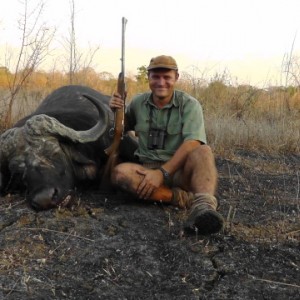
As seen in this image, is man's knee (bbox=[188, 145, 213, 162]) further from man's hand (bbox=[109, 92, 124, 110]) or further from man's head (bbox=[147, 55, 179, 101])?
man's hand (bbox=[109, 92, 124, 110])

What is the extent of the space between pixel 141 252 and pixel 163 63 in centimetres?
156

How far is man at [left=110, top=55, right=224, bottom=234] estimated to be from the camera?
12.4 feet

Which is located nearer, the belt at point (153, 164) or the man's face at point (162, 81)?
the man's face at point (162, 81)

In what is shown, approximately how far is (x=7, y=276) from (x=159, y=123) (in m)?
1.88

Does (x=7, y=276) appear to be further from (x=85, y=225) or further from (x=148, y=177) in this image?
(x=148, y=177)

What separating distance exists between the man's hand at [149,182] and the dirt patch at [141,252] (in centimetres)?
15

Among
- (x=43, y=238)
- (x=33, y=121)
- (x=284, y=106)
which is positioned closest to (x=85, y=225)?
(x=43, y=238)

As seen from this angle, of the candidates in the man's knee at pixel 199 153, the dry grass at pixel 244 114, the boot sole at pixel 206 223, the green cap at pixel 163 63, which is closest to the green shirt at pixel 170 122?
the man's knee at pixel 199 153

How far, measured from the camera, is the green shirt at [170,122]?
3963 millimetres

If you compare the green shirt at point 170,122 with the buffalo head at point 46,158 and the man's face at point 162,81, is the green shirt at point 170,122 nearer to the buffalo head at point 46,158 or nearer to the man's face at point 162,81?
the man's face at point 162,81

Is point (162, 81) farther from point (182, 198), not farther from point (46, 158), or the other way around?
point (46, 158)

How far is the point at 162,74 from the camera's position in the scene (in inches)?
157

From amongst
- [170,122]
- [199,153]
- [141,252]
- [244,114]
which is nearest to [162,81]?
[170,122]

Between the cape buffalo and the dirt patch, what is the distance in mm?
151
